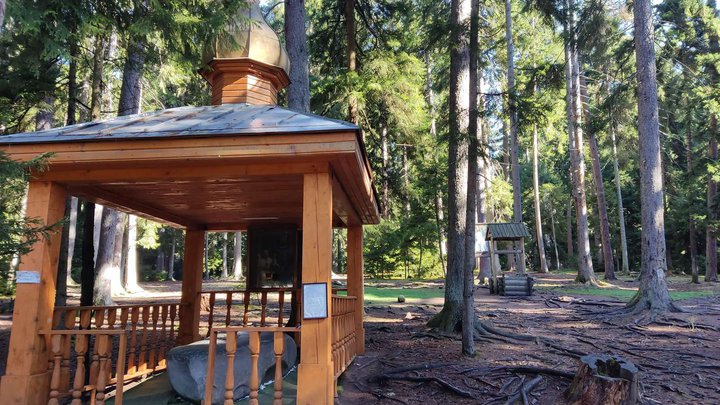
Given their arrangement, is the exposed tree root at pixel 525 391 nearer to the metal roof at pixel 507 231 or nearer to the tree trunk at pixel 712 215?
the metal roof at pixel 507 231

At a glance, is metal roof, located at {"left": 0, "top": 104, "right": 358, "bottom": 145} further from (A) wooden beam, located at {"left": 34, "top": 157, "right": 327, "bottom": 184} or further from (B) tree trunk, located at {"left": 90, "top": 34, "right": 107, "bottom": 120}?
(B) tree trunk, located at {"left": 90, "top": 34, "right": 107, "bottom": 120}

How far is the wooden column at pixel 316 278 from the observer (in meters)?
4.43

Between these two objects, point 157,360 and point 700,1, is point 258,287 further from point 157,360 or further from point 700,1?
point 700,1

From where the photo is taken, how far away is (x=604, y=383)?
16.6ft

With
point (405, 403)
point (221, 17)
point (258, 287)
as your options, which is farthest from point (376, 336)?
point (221, 17)

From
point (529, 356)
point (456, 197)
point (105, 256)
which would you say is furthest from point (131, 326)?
point (105, 256)

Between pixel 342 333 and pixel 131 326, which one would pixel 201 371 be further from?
pixel 131 326

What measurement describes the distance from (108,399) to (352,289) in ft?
12.9

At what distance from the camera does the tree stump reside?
495 cm

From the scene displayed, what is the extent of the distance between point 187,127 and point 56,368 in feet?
8.90

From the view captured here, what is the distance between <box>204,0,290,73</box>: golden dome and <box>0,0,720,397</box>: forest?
8.5 inches

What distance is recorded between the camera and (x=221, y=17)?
20.6ft

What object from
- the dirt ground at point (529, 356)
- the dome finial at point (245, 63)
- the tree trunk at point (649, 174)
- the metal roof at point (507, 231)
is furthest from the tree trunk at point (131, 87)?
the metal roof at point (507, 231)

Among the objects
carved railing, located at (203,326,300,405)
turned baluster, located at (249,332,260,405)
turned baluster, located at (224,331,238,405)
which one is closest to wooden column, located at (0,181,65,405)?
carved railing, located at (203,326,300,405)
